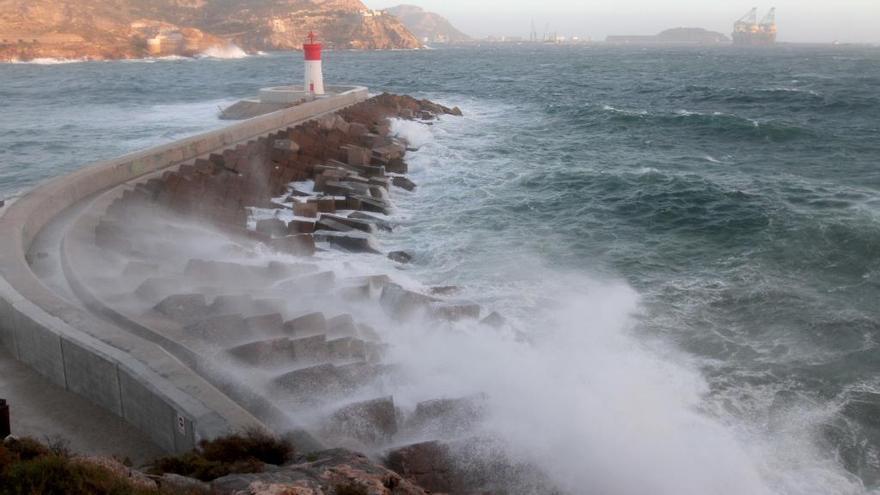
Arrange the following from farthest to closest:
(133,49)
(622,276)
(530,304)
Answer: (133,49) < (622,276) < (530,304)

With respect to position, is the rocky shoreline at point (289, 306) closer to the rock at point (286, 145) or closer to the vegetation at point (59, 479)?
the rock at point (286, 145)

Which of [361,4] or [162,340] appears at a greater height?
[361,4]

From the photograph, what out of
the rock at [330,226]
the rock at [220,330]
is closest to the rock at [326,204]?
the rock at [330,226]

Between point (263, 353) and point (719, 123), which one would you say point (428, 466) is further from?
point (719, 123)

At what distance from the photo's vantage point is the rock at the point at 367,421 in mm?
4672

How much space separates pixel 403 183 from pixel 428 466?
38.0 ft

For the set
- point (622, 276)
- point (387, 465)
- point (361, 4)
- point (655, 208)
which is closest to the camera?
point (387, 465)

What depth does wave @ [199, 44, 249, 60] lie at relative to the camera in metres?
89.0

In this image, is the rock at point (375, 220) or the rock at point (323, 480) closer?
the rock at point (323, 480)

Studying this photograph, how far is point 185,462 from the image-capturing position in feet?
11.1

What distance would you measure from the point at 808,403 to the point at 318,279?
507 centimetres

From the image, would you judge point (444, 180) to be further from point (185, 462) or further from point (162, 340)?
point (185, 462)

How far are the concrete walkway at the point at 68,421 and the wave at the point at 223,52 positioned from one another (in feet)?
295

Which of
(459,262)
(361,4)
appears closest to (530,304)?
(459,262)
